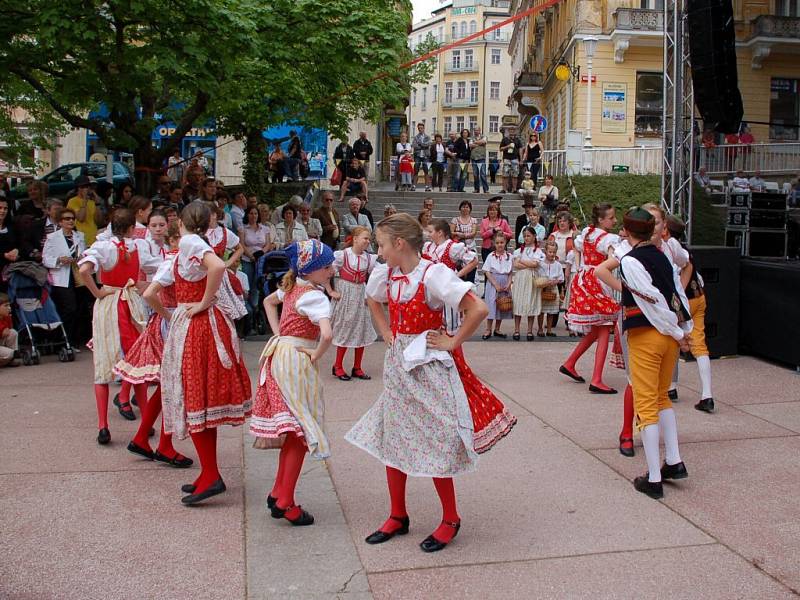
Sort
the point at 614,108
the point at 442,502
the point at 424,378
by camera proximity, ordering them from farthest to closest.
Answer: the point at 614,108 → the point at 442,502 → the point at 424,378

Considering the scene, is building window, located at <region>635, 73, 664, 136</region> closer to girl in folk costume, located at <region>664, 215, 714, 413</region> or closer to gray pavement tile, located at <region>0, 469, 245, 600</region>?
girl in folk costume, located at <region>664, 215, 714, 413</region>

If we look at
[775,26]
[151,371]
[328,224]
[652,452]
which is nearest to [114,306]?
[151,371]

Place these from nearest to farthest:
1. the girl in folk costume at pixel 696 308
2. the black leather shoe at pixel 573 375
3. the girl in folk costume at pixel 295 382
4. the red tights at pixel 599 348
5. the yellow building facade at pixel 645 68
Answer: the girl in folk costume at pixel 295 382, the girl in folk costume at pixel 696 308, the red tights at pixel 599 348, the black leather shoe at pixel 573 375, the yellow building facade at pixel 645 68

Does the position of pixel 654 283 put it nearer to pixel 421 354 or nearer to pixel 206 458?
pixel 421 354

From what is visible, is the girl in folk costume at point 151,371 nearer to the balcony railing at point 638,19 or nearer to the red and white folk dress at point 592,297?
the red and white folk dress at point 592,297

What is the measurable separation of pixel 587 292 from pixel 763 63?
2519 cm

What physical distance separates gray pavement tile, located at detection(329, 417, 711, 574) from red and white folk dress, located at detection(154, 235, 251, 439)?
3.08 feet

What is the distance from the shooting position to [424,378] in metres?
4.80

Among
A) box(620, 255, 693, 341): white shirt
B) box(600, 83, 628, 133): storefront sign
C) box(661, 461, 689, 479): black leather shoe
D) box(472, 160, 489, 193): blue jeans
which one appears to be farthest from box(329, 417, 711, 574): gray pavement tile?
box(600, 83, 628, 133): storefront sign

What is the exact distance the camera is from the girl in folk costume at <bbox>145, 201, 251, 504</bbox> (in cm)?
549

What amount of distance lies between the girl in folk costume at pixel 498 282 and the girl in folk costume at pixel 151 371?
23.8ft

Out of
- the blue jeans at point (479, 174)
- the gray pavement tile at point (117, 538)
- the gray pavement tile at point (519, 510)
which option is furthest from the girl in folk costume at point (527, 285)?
the blue jeans at point (479, 174)

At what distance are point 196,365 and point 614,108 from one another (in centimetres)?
2914

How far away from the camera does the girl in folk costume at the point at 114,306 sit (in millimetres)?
7086
